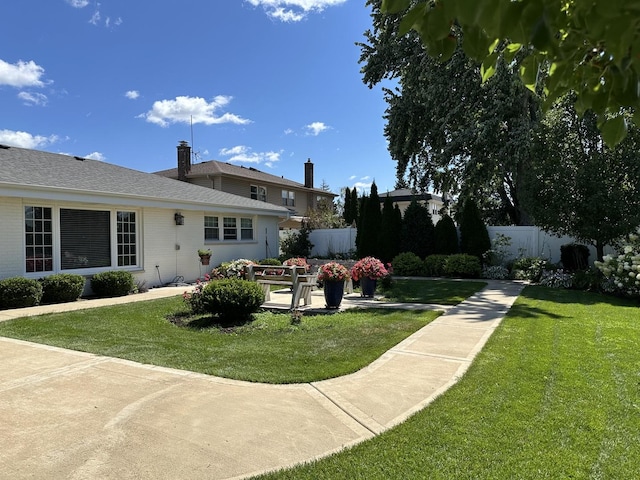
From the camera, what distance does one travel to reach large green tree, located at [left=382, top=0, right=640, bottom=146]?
103 centimetres

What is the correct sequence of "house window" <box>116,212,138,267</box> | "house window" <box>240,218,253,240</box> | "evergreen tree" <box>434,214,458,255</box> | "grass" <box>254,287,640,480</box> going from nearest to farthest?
"grass" <box>254,287,640,480</box> → "house window" <box>116,212,138,267</box> → "evergreen tree" <box>434,214,458,255</box> → "house window" <box>240,218,253,240</box>

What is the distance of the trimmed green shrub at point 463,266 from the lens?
1603cm

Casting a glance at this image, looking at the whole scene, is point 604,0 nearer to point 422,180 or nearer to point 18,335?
point 18,335

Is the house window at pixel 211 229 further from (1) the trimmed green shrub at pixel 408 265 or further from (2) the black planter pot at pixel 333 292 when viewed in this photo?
(2) the black planter pot at pixel 333 292

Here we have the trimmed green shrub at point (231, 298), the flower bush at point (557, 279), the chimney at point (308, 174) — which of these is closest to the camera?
the trimmed green shrub at point (231, 298)

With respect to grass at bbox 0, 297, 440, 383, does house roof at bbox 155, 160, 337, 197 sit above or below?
above

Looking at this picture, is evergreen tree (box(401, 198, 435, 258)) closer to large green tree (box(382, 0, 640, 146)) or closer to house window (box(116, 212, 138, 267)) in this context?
house window (box(116, 212, 138, 267))

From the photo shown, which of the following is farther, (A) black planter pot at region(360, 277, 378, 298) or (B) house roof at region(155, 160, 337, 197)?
(B) house roof at region(155, 160, 337, 197)

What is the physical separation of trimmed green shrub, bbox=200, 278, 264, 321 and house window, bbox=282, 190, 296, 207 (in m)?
26.5

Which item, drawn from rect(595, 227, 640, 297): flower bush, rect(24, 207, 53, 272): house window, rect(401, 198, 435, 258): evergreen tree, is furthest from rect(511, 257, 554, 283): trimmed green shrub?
rect(24, 207, 53, 272): house window

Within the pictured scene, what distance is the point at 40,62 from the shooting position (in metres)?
15.8

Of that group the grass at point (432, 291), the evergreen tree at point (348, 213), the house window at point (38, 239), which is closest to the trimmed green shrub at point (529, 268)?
the grass at point (432, 291)

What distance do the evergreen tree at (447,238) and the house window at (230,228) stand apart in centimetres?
850

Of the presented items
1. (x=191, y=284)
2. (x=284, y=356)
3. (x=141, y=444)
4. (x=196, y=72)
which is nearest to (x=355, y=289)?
(x=191, y=284)
